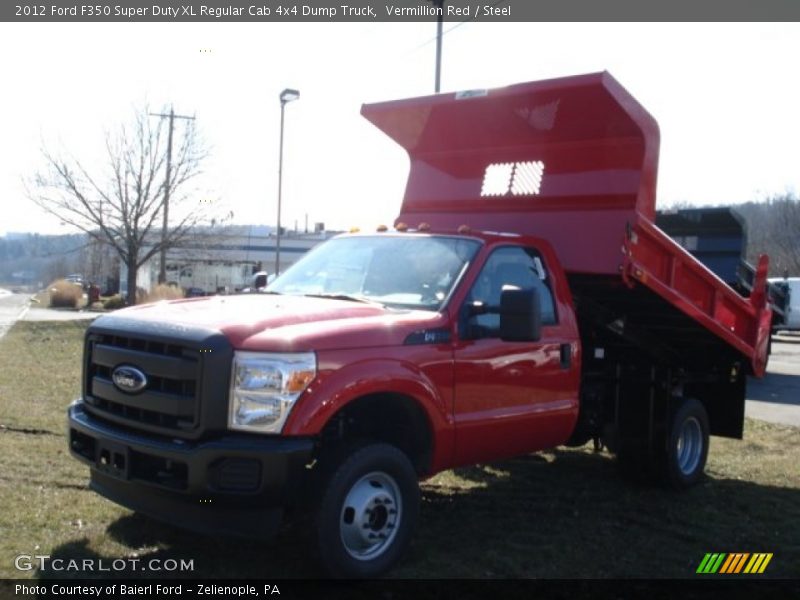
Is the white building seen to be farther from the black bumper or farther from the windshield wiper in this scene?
the black bumper

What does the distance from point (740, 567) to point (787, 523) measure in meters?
1.26

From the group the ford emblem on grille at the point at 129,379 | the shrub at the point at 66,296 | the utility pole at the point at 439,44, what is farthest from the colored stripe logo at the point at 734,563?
the shrub at the point at 66,296

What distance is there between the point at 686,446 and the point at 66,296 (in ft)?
131

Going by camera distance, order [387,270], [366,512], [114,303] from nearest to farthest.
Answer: [366,512] → [387,270] → [114,303]

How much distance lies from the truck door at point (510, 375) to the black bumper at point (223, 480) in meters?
1.34

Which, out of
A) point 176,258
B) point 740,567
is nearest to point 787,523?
point 740,567

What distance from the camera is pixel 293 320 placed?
Answer: 4.81 m

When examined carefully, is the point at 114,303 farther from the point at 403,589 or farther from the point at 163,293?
the point at 403,589

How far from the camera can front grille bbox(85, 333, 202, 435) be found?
452 cm

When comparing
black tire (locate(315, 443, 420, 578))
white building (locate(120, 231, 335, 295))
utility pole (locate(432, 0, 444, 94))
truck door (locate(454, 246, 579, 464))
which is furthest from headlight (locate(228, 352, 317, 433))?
white building (locate(120, 231, 335, 295))

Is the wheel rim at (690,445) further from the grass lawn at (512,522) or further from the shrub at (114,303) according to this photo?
the shrub at (114,303)

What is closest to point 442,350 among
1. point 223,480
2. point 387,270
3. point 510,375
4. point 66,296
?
point 510,375

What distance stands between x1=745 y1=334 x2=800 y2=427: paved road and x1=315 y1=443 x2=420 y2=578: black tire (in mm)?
7895

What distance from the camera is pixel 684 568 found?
5.37m
